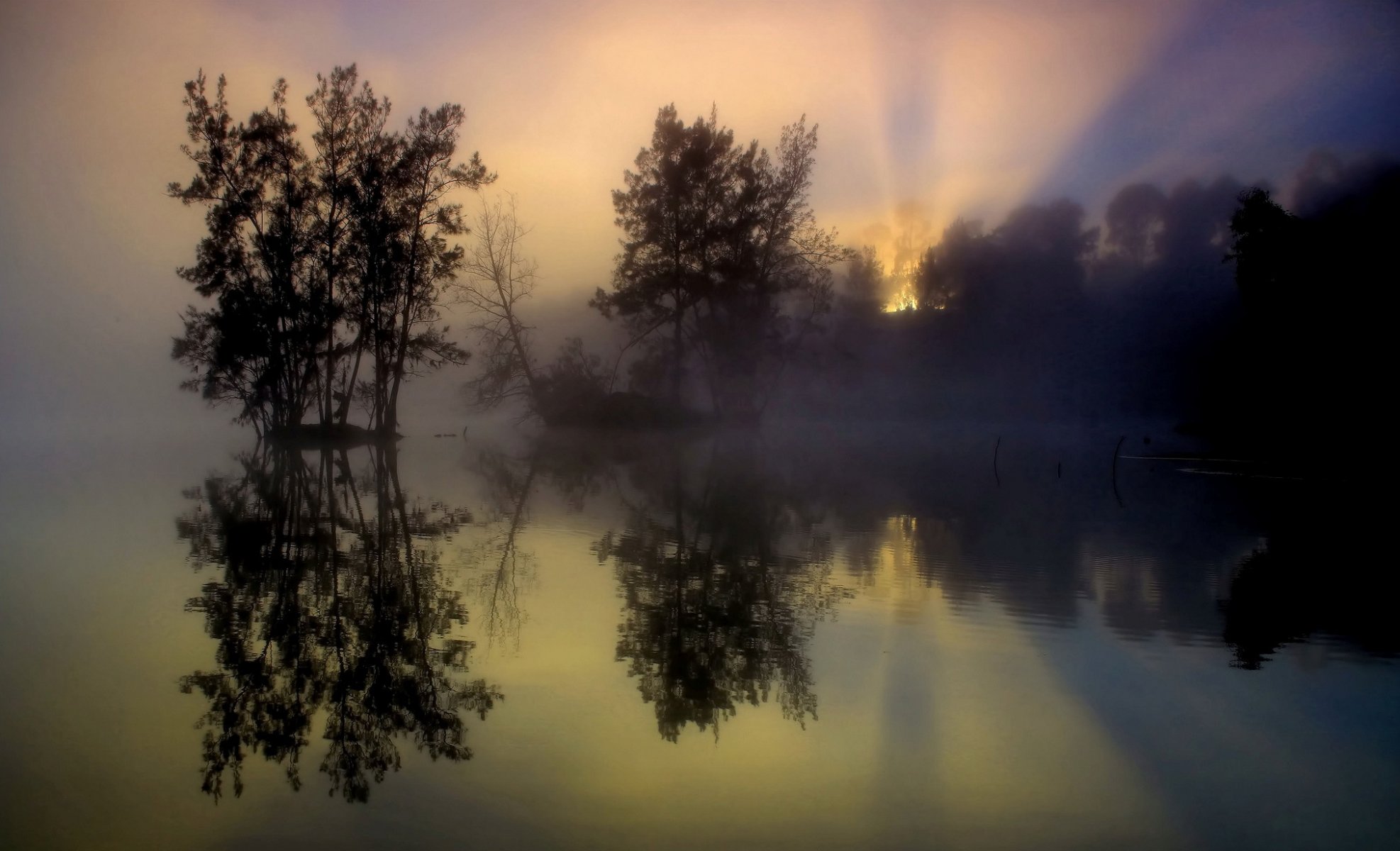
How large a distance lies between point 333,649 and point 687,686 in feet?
6.74

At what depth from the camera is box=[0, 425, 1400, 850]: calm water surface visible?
303 cm

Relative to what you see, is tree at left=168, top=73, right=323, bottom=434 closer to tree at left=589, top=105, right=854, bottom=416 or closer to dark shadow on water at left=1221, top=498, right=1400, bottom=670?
tree at left=589, top=105, right=854, bottom=416

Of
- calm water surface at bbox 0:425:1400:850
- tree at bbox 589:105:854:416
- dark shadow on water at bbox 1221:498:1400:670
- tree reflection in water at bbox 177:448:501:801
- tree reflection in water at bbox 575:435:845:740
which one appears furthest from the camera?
tree at bbox 589:105:854:416

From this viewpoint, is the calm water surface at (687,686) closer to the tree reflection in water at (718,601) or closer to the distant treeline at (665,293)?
the tree reflection in water at (718,601)

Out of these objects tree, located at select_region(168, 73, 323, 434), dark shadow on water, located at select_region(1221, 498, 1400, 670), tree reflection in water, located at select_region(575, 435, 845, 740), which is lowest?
dark shadow on water, located at select_region(1221, 498, 1400, 670)

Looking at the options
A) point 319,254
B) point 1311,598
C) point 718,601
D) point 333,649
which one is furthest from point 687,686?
point 319,254

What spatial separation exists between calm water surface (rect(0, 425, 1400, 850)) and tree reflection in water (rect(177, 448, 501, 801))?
2 cm

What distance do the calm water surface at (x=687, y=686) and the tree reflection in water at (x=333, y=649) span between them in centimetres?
2

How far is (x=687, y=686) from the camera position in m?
4.33

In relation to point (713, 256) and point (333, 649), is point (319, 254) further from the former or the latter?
point (333, 649)

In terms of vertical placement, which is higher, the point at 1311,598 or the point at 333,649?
the point at 333,649

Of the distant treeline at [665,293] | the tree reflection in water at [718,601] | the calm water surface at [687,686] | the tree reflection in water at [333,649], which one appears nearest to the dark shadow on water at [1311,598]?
the calm water surface at [687,686]

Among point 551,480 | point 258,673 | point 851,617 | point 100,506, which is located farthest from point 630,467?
point 258,673

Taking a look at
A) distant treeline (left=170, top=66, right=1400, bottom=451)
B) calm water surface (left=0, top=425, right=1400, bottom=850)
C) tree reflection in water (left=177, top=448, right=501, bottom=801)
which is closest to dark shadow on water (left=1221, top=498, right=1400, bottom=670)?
calm water surface (left=0, top=425, right=1400, bottom=850)
